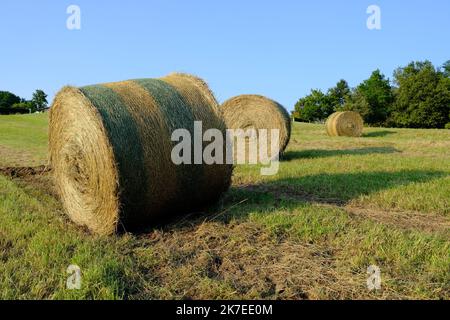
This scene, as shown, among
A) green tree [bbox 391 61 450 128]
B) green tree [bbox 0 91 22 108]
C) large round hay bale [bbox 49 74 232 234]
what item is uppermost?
green tree [bbox 0 91 22 108]

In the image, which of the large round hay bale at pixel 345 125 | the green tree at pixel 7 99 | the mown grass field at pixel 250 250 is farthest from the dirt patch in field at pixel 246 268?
the green tree at pixel 7 99

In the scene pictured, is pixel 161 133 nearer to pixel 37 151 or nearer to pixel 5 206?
pixel 5 206

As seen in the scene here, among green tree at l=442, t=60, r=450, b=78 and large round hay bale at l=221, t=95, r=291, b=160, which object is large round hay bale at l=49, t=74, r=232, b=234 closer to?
large round hay bale at l=221, t=95, r=291, b=160

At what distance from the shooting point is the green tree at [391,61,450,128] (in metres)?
52.5

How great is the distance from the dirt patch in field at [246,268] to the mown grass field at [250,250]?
0.01 meters

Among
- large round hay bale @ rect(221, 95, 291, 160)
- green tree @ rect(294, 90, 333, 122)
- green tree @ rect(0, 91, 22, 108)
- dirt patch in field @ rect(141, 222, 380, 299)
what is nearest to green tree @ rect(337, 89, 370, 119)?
green tree @ rect(294, 90, 333, 122)

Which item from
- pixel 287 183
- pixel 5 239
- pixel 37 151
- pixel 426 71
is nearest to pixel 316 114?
pixel 426 71

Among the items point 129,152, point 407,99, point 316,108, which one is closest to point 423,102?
point 407,99

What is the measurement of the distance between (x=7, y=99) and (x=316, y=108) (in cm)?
6857

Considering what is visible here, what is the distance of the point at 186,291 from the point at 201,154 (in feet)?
8.50

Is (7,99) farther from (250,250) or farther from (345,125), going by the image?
(250,250)

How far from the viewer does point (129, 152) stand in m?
5.20

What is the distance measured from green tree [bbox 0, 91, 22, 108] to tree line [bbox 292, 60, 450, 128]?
68289 millimetres
